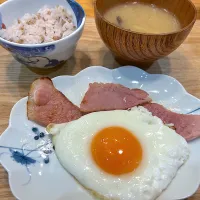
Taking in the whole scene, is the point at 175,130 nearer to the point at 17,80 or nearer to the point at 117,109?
the point at 117,109

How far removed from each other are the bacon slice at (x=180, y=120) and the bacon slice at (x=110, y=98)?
0.22 ft

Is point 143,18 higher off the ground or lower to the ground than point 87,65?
higher

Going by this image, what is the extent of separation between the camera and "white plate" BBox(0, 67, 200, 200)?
118cm

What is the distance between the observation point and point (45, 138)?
137 centimetres

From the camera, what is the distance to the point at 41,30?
1672 millimetres

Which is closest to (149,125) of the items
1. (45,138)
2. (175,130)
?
(175,130)

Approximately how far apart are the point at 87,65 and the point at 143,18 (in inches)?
18.2

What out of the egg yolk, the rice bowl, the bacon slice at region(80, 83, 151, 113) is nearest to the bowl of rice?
the rice bowl

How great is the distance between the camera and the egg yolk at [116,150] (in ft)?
4.02

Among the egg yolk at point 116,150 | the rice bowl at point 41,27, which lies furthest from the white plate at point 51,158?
the rice bowl at point 41,27

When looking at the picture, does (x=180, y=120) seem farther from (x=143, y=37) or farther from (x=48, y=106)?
(x=48, y=106)

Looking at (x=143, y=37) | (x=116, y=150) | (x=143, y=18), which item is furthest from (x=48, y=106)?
(x=143, y=18)

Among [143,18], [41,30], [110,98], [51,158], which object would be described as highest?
[143,18]

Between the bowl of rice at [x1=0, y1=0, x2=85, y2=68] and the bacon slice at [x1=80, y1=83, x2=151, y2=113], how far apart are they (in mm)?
286
